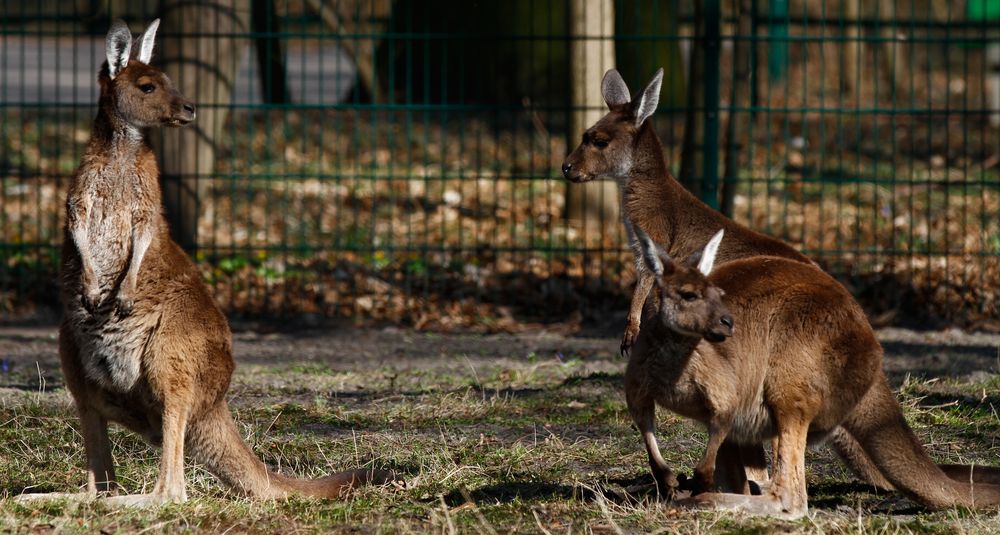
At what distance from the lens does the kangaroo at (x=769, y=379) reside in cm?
381

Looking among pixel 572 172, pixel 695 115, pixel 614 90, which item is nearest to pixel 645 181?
pixel 572 172

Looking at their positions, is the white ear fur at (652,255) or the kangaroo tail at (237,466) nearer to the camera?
the white ear fur at (652,255)

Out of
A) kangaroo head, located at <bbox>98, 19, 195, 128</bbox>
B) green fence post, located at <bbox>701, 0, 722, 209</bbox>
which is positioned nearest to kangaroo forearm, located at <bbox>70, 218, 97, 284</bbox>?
kangaroo head, located at <bbox>98, 19, 195, 128</bbox>

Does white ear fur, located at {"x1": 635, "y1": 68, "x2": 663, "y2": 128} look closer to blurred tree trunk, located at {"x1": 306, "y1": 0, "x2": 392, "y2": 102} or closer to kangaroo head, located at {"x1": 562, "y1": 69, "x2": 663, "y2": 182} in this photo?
kangaroo head, located at {"x1": 562, "y1": 69, "x2": 663, "y2": 182}

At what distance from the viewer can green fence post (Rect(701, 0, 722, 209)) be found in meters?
7.52

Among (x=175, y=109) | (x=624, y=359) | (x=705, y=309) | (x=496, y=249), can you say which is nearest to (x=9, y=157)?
(x=496, y=249)

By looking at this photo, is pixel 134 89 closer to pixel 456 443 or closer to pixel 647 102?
pixel 456 443

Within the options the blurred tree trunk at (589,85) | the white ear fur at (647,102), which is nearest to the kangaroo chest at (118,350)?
the white ear fur at (647,102)

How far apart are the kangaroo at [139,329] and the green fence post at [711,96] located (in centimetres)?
380

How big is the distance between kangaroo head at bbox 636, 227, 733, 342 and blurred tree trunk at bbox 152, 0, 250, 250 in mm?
4416

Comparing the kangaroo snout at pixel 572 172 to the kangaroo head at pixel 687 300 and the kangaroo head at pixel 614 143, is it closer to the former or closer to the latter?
the kangaroo head at pixel 614 143

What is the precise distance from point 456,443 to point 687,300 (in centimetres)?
144

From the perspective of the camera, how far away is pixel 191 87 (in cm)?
780

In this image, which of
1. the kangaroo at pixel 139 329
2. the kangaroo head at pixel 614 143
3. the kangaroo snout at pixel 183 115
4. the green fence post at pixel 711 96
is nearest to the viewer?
the kangaroo at pixel 139 329
